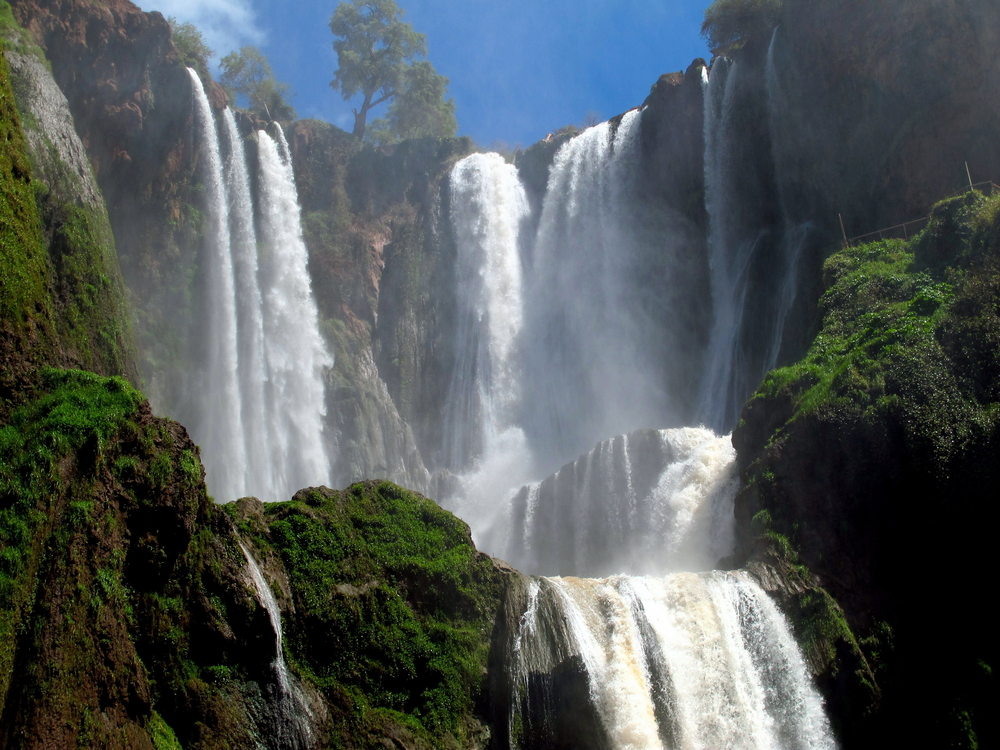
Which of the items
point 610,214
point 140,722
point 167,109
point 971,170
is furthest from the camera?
point 610,214

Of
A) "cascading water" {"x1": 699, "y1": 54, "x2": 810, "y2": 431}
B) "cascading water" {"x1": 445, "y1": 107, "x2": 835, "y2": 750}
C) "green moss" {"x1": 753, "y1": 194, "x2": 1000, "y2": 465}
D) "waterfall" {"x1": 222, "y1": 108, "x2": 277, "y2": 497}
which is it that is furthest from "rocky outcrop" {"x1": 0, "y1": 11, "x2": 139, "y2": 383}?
"cascading water" {"x1": 699, "y1": 54, "x2": 810, "y2": 431}

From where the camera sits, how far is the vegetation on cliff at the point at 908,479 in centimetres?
1353

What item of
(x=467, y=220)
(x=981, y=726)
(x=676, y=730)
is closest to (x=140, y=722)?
(x=676, y=730)

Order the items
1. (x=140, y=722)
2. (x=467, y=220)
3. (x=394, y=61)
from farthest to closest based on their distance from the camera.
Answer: (x=394, y=61) → (x=467, y=220) → (x=140, y=722)

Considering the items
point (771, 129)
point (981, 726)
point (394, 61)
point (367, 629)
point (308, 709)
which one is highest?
point (394, 61)

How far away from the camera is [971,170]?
21438 mm

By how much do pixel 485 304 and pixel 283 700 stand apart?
1069 inches

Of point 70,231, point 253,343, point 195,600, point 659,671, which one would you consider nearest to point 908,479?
point 659,671

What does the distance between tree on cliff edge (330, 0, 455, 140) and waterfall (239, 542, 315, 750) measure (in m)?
37.9

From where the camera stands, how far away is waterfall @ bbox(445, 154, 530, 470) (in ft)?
112

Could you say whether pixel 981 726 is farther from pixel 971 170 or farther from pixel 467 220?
pixel 467 220

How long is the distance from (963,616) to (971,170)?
45.8ft

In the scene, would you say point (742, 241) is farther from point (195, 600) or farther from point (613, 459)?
point (195, 600)

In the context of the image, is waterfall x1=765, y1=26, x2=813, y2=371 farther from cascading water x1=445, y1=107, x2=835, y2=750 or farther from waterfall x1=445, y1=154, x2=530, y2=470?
waterfall x1=445, y1=154, x2=530, y2=470
